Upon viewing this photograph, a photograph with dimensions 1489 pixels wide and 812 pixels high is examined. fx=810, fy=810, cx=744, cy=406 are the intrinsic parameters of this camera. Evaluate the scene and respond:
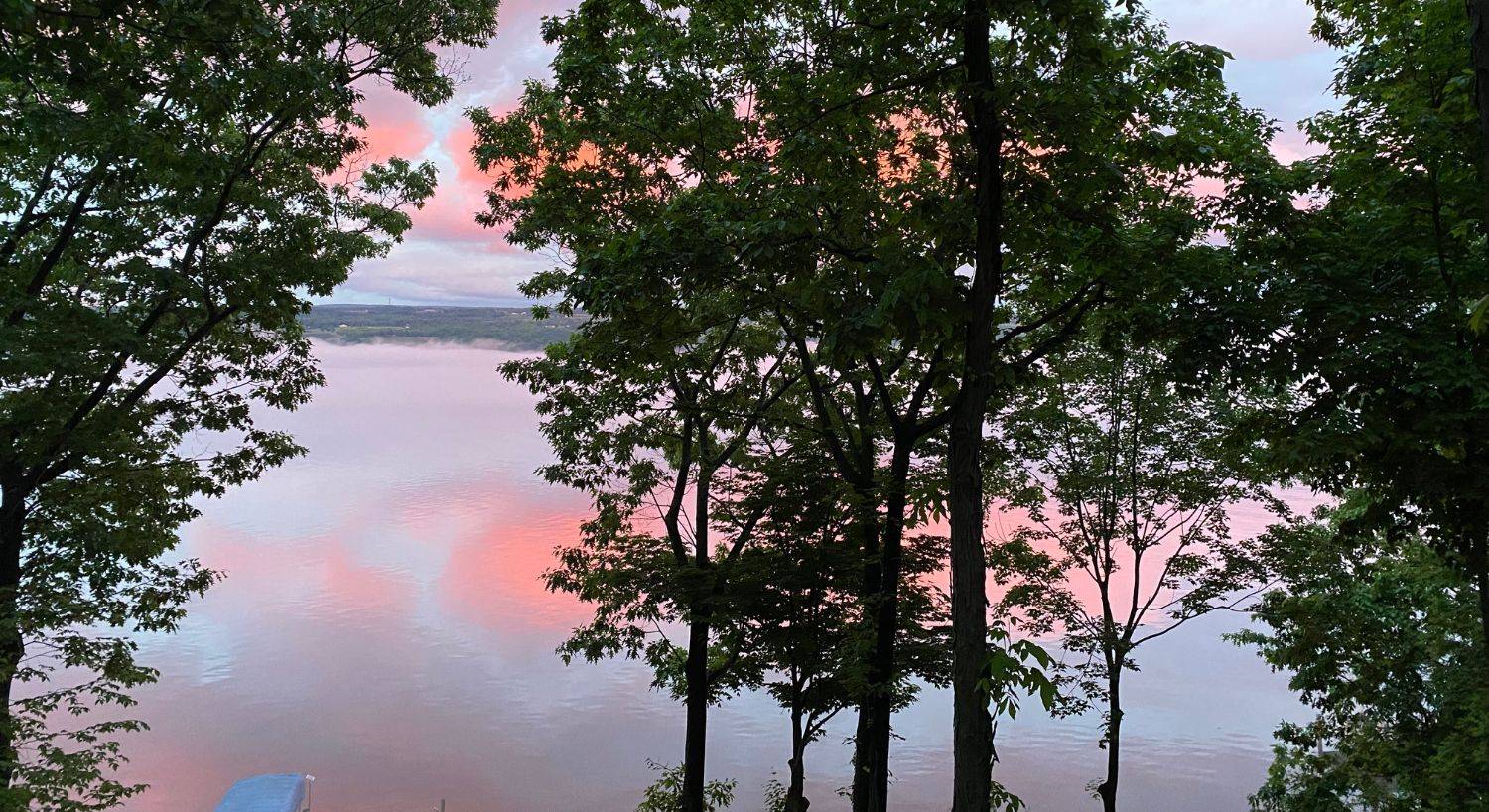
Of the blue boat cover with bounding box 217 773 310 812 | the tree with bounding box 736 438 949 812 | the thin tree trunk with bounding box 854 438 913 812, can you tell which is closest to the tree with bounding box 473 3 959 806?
the thin tree trunk with bounding box 854 438 913 812

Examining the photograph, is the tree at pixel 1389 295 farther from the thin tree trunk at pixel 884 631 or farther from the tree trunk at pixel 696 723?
the tree trunk at pixel 696 723

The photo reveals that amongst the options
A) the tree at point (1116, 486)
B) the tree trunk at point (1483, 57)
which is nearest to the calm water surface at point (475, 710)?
the tree at point (1116, 486)

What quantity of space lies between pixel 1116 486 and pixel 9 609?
1481 centimetres

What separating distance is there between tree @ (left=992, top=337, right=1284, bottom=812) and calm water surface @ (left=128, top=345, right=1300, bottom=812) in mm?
8352

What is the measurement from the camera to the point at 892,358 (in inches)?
426

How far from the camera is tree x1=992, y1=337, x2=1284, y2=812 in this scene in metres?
12.7

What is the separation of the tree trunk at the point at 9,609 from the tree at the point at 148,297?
3 cm

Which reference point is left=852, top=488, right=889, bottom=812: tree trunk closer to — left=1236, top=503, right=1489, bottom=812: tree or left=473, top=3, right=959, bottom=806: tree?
left=473, top=3, right=959, bottom=806: tree

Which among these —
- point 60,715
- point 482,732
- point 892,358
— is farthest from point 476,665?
point 892,358

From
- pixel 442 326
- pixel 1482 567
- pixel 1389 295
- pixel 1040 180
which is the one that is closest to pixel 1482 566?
pixel 1482 567

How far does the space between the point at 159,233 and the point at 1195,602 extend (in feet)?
51.5

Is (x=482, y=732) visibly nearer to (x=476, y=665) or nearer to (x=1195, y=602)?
(x=476, y=665)

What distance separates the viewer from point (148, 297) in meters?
10.5

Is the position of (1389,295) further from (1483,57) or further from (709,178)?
(709,178)
